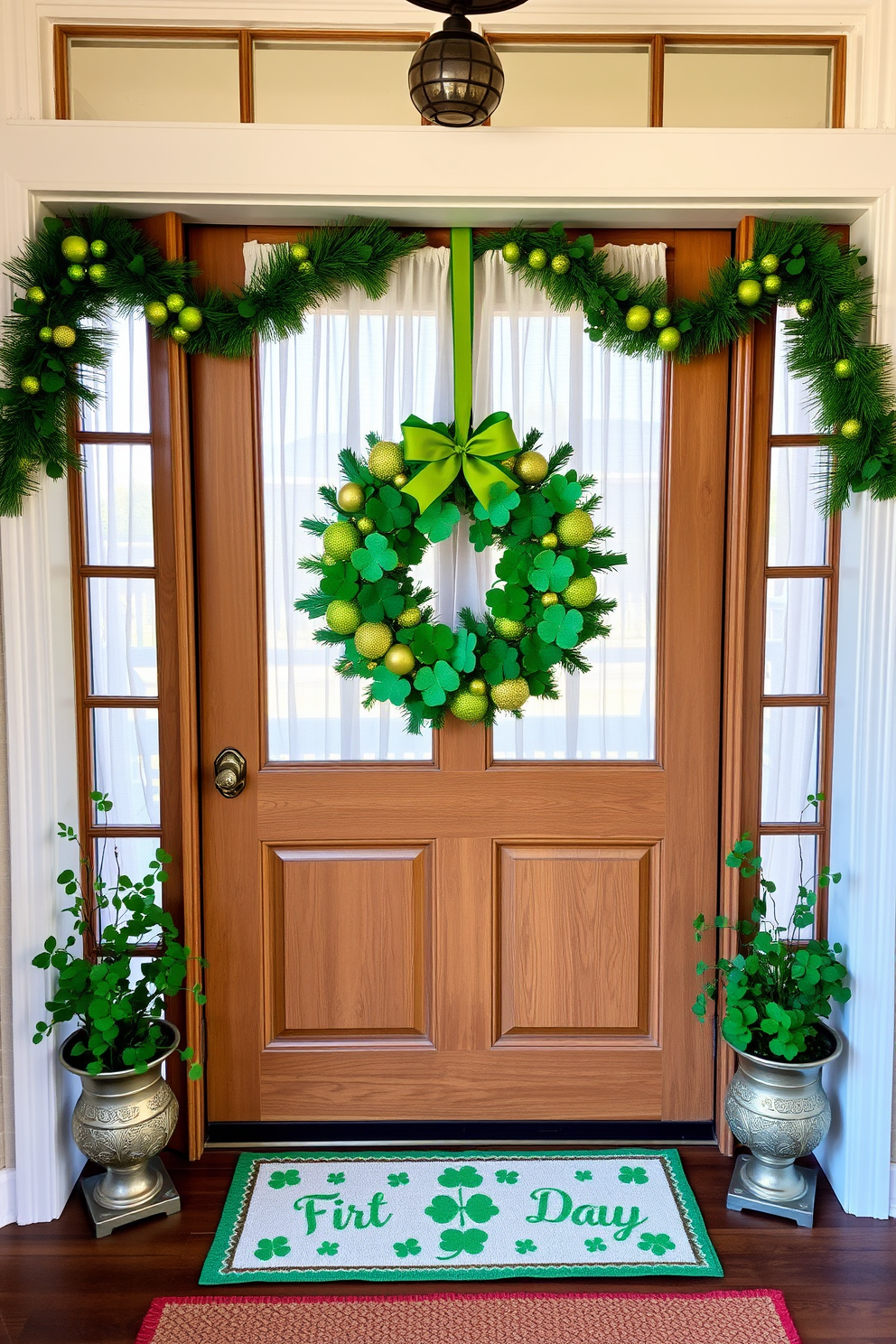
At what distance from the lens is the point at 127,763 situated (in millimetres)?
2453

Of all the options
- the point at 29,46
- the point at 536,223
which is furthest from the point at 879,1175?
the point at 29,46

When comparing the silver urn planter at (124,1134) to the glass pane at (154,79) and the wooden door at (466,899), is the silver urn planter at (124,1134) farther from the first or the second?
the glass pane at (154,79)

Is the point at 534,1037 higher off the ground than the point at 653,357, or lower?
lower

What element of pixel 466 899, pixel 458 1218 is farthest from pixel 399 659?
pixel 458 1218

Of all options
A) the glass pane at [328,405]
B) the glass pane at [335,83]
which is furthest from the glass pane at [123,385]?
the glass pane at [335,83]

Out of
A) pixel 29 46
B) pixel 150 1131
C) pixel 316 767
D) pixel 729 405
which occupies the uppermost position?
pixel 29 46

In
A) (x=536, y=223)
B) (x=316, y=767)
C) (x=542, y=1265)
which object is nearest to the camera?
(x=542, y=1265)

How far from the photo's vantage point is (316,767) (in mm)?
2467

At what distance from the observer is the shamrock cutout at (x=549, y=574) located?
7.57 feet

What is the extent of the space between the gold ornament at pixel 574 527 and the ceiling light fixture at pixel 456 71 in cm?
83

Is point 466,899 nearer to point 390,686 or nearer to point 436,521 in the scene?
point 390,686

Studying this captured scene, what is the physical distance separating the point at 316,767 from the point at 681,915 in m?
0.96

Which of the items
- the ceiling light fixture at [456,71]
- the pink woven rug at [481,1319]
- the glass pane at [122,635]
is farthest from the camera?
the glass pane at [122,635]

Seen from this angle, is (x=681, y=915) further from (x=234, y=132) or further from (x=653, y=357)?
(x=234, y=132)
